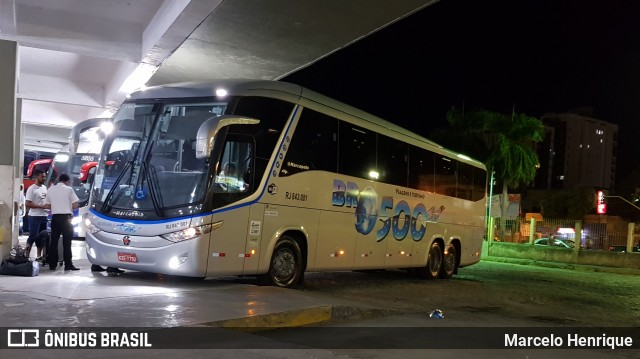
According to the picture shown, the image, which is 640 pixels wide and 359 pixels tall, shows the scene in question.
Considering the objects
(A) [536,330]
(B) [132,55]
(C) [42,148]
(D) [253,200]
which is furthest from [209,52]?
(C) [42,148]

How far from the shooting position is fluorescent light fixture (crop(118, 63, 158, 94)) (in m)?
15.2

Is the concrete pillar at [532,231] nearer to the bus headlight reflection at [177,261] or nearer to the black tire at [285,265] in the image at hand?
the black tire at [285,265]

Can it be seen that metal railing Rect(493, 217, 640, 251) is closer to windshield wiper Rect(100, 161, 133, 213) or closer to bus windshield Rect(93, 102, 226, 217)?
bus windshield Rect(93, 102, 226, 217)

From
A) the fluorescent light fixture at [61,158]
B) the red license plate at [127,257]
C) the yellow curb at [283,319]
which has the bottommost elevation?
the yellow curb at [283,319]

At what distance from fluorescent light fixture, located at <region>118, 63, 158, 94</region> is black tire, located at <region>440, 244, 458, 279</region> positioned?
9997 mm

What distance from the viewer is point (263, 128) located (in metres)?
10.3

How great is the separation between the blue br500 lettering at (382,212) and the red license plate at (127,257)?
431 cm

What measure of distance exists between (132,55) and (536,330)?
A: 36.6 feet

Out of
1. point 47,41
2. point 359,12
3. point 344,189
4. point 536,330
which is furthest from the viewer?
point 47,41

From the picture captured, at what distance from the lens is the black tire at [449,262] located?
57.7 feet

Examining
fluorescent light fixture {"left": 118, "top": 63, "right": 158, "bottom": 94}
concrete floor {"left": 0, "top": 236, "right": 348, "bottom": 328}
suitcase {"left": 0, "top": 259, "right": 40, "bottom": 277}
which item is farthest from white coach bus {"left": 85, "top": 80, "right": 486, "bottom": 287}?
fluorescent light fixture {"left": 118, "top": 63, "right": 158, "bottom": 94}

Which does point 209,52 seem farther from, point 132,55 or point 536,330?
point 536,330

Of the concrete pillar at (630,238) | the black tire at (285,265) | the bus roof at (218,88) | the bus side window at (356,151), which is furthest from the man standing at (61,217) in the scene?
the concrete pillar at (630,238)

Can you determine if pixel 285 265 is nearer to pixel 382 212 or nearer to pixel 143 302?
pixel 143 302
